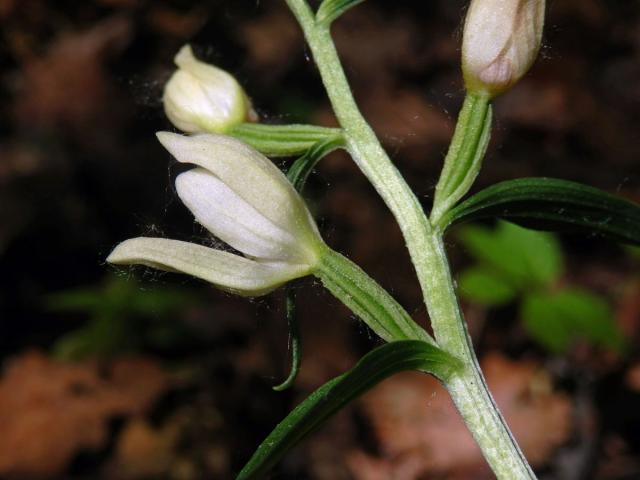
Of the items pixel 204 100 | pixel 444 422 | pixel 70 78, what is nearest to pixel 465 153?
pixel 204 100

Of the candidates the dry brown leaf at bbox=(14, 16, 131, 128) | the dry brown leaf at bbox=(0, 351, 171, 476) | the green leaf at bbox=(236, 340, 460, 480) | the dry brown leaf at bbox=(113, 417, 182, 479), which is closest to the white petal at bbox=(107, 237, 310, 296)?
the green leaf at bbox=(236, 340, 460, 480)

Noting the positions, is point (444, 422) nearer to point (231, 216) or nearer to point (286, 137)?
point (286, 137)

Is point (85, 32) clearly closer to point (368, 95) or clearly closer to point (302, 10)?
point (368, 95)

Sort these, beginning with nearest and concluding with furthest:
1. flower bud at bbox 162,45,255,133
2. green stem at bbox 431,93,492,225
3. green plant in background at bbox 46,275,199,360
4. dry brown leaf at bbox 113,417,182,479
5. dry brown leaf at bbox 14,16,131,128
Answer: green stem at bbox 431,93,492,225, flower bud at bbox 162,45,255,133, dry brown leaf at bbox 113,417,182,479, green plant in background at bbox 46,275,199,360, dry brown leaf at bbox 14,16,131,128

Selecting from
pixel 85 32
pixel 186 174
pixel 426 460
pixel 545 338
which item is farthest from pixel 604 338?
pixel 85 32

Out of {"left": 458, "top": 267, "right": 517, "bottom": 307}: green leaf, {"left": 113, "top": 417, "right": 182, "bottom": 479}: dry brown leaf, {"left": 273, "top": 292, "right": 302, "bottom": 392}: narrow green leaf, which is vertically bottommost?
{"left": 113, "top": 417, "right": 182, "bottom": 479}: dry brown leaf

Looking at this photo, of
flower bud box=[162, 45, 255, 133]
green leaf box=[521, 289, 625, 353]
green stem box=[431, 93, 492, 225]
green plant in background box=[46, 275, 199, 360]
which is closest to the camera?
green stem box=[431, 93, 492, 225]

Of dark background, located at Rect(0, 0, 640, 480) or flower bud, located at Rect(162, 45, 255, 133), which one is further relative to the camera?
dark background, located at Rect(0, 0, 640, 480)

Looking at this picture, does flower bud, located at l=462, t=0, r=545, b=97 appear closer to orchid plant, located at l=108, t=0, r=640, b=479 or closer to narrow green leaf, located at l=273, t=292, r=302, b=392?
orchid plant, located at l=108, t=0, r=640, b=479
